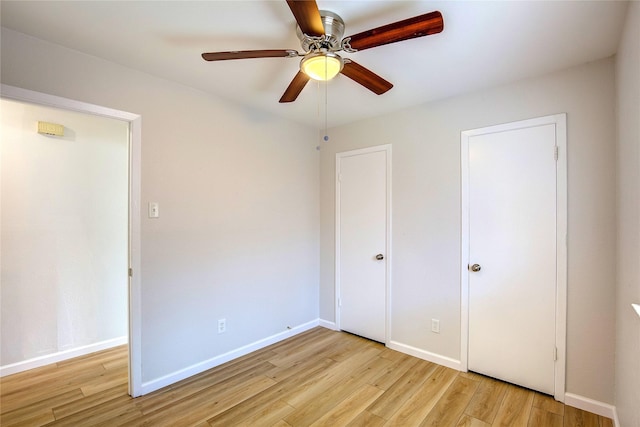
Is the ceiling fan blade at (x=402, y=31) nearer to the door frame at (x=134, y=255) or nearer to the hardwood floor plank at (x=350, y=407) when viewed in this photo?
the door frame at (x=134, y=255)

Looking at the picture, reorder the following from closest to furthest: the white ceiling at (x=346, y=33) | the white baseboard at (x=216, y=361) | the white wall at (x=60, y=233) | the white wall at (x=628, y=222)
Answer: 1. the white wall at (x=628, y=222)
2. the white ceiling at (x=346, y=33)
3. the white baseboard at (x=216, y=361)
4. the white wall at (x=60, y=233)

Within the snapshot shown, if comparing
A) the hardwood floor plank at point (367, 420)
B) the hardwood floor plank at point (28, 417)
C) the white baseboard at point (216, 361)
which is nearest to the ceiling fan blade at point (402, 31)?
the hardwood floor plank at point (367, 420)

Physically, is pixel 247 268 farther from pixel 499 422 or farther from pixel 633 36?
pixel 633 36

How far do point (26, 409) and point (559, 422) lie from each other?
3634 millimetres

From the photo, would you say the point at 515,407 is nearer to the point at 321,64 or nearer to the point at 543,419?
the point at 543,419

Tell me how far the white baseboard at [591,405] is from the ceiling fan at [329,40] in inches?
100

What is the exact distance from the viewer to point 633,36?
1.40 meters

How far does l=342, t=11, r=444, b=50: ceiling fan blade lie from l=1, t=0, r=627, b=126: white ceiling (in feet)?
0.72

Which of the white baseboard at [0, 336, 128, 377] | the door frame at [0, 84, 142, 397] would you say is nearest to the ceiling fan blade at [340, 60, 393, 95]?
the door frame at [0, 84, 142, 397]

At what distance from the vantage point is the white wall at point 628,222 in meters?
1.34

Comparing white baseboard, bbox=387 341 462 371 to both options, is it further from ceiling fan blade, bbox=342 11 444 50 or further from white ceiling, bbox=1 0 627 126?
ceiling fan blade, bbox=342 11 444 50

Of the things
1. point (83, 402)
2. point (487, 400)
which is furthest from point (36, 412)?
point (487, 400)

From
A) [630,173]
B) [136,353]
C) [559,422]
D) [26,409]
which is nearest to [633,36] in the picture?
[630,173]

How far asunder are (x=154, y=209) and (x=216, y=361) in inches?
58.4
